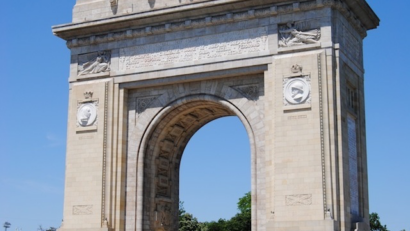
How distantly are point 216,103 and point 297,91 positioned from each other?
358cm

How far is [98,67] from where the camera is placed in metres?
28.8

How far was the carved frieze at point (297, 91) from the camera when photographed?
24859 millimetres

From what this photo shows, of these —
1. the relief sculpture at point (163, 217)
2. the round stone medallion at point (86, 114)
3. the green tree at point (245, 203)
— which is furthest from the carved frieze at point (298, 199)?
the green tree at point (245, 203)

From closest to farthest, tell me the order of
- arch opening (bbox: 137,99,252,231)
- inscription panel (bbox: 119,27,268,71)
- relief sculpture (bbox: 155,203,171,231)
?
inscription panel (bbox: 119,27,268,71) → arch opening (bbox: 137,99,252,231) → relief sculpture (bbox: 155,203,171,231)

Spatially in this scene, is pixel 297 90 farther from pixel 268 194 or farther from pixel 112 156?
pixel 112 156

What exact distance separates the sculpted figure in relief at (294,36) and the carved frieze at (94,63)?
7293 mm

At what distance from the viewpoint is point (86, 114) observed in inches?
1123

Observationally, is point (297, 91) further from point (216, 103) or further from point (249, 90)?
point (216, 103)

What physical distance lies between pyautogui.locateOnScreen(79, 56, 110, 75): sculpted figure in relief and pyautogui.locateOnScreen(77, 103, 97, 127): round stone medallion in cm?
136

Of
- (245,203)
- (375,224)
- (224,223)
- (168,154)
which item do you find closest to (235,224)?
(224,223)

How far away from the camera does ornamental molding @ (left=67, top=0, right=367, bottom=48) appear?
25312 mm

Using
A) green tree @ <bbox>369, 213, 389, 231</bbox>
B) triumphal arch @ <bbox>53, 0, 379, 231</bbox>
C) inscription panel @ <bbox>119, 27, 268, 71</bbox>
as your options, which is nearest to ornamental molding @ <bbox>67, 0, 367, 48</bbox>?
triumphal arch @ <bbox>53, 0, 379, 231</bbox>

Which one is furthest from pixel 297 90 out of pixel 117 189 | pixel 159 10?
pixel 117 189

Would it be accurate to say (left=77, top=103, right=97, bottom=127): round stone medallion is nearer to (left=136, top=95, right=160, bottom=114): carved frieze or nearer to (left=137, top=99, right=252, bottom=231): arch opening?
(left=136, top=95, right=160, bottom=114): carved frieze
